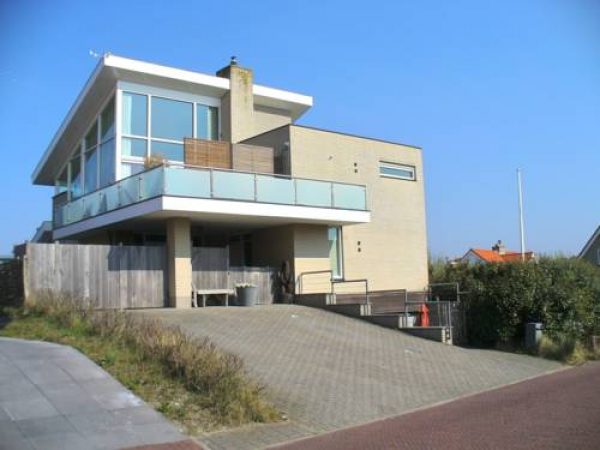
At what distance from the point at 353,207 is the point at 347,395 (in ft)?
45.0

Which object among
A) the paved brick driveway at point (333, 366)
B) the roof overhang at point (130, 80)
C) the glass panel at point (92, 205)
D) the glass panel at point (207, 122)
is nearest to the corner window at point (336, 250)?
the paved brick driveway at point (333, 366)

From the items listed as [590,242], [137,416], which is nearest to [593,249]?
[590,242]

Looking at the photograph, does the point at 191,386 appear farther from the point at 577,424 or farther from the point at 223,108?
the point at 223,108

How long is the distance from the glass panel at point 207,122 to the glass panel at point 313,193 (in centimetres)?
685

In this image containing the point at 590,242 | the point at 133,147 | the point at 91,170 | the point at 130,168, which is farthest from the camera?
the point at 590,242

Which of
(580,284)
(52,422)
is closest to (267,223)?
(580,284)

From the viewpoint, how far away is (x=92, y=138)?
2970 centimetres

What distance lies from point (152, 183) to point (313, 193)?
238 inches

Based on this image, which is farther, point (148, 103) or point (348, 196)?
point (148, 103)

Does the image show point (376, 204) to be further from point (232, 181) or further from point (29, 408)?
point (29, 408)

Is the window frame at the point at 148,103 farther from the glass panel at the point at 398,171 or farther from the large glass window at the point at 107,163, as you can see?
the glass panel at the point at 398,171

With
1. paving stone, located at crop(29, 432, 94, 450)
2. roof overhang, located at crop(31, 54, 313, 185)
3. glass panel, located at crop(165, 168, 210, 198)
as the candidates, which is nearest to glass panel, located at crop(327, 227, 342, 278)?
glass panel, located at crop(165, 168, 210, 198)

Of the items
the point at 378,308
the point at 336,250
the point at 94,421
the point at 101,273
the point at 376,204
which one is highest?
the point at 376,204

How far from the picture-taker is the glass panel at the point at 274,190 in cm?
2231
